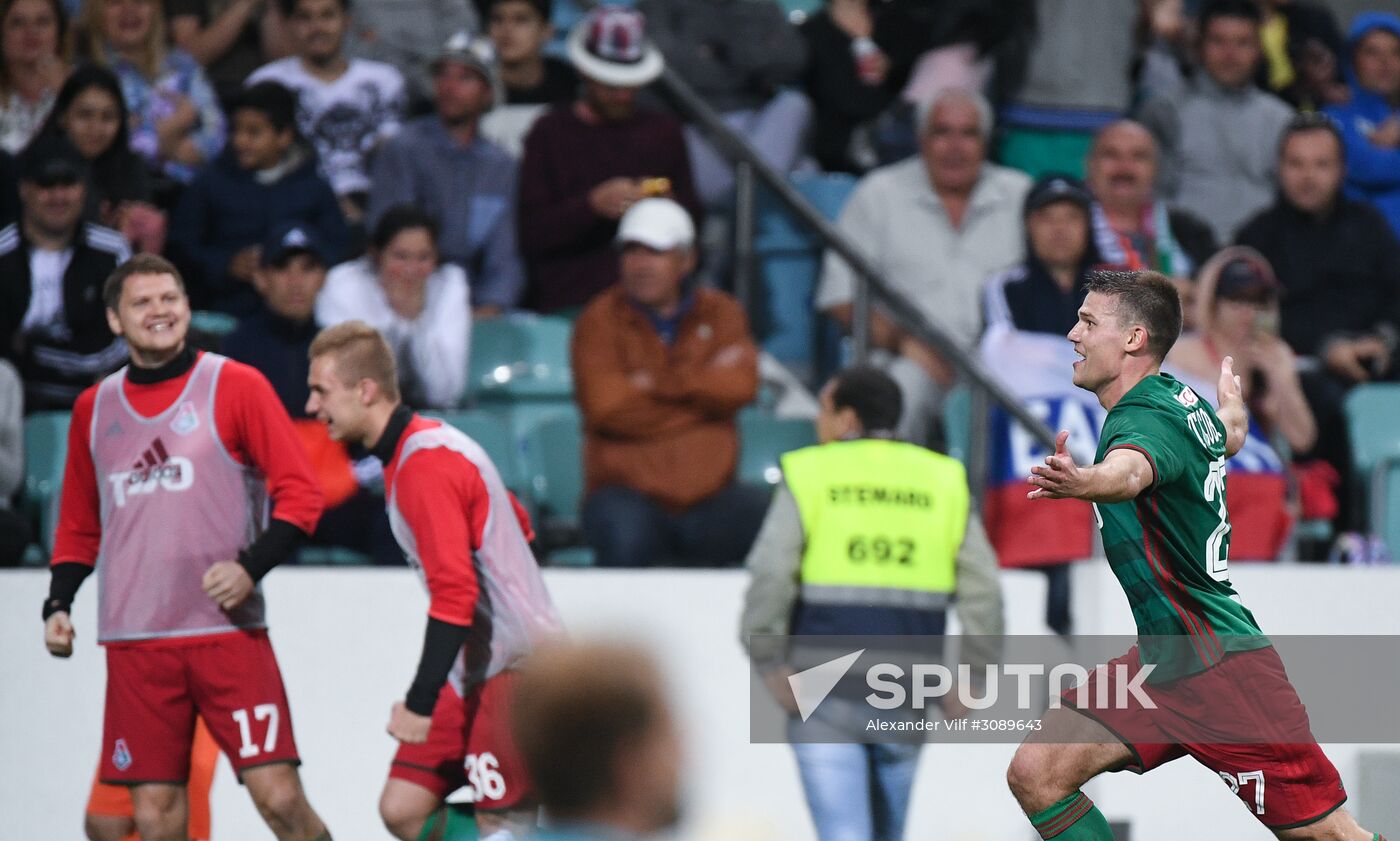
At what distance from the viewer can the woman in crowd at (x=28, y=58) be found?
8578mm

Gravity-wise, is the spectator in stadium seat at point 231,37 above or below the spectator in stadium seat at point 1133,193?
above

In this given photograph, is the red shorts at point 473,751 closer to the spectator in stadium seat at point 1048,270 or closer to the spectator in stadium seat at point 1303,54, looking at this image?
the spectator in stadium seat at point 1048,270

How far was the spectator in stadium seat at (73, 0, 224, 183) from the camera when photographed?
8797 millimetres

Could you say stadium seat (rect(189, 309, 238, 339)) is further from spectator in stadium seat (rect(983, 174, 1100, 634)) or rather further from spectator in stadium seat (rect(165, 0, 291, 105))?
spectator in stadium seat (rect(983, 174, 1100, 634))

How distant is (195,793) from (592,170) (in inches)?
124

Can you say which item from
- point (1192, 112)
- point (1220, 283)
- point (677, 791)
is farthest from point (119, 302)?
point (1192, 112)

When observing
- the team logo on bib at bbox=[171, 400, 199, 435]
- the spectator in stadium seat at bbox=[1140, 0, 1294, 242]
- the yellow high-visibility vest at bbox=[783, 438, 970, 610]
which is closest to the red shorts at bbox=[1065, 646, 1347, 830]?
the yellow high-visibility vest at bbox=[783, 438, 970, 610]

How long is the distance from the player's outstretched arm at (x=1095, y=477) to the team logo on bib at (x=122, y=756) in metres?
2.90

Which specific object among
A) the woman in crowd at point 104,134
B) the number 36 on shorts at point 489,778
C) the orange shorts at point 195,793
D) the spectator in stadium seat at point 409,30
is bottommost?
the orange shorts at point 195,793

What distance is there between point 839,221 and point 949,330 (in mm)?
759

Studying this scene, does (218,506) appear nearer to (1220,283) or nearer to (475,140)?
(475,140)

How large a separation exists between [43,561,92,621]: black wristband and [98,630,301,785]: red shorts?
8.0 inches

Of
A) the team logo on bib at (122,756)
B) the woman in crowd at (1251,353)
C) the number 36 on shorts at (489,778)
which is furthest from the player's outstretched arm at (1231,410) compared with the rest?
the team logo on bib at (122,756)

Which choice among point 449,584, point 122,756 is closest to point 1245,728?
point 449,584
